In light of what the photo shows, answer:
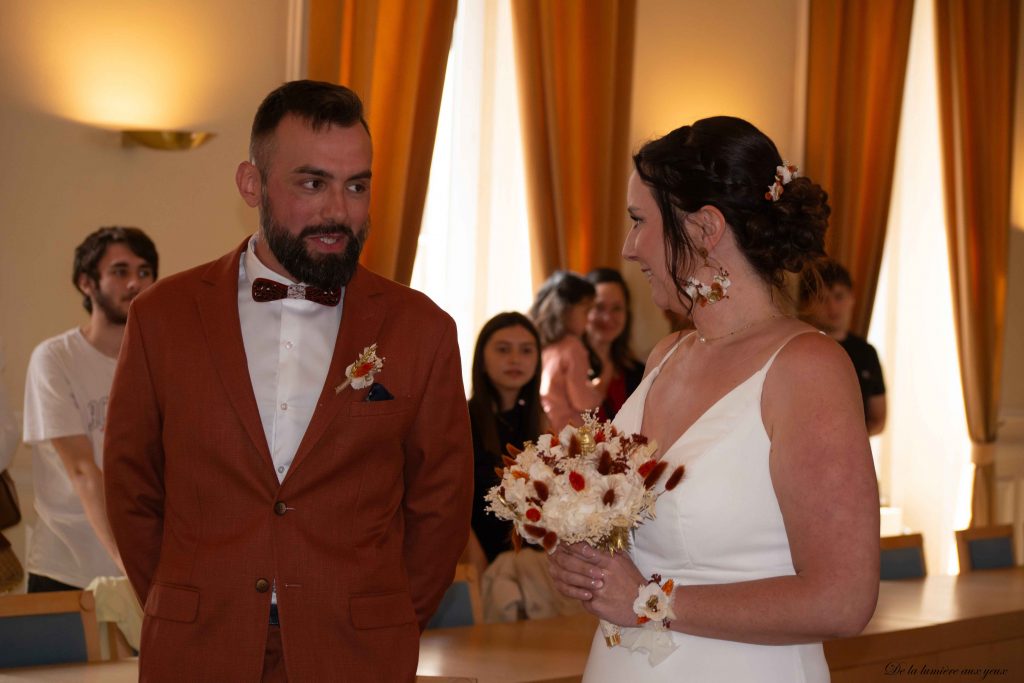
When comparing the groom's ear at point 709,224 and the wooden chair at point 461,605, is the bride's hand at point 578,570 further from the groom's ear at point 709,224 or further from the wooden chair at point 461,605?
the wooden chair at point 461,605

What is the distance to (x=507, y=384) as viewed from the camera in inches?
211

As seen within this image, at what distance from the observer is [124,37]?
214 inches

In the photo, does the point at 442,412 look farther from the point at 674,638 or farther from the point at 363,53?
the point at 363,53

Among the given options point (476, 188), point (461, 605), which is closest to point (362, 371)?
point (461, 605)

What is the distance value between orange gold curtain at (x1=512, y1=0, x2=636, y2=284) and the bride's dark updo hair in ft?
14.5

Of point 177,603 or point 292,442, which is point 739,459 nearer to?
point 292,442

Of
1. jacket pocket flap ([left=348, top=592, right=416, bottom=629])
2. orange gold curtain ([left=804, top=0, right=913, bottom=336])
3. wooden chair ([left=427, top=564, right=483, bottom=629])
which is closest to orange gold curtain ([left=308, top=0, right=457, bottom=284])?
wooden chair ([left=427, top=564, right=483, bottom=629])

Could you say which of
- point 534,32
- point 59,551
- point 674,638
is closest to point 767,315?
point 674,638

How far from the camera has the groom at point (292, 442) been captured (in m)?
2.34

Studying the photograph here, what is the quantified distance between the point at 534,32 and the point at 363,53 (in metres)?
1.23

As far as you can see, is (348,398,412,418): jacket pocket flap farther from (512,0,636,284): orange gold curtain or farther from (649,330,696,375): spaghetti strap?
(512,0,636,284): orange gold curtain

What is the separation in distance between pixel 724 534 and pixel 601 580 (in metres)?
0.24

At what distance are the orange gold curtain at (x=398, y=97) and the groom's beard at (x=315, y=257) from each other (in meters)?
3.57

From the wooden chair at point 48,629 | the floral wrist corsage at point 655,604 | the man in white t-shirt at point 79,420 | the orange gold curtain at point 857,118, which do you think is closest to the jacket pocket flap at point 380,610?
the floral wrist corsage at point 655,604
